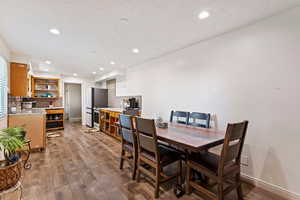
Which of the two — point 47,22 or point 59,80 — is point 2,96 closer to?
point 47,22

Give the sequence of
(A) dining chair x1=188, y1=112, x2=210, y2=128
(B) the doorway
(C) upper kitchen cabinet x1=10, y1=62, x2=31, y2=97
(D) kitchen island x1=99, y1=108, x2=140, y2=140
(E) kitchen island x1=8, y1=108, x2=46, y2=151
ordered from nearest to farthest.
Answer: (A) dining chair x1=188, y1=112, x2=210, y2=128 < (E) kitchen island x1=8, y1=108, x2=46, y2=151 < (C) upper kitchen cabinet x1=10, y1=62, x2=31, y2=97 < (D) kitchen island x1=99, y1=108, x2=140, y2=140 < (B) the doorway

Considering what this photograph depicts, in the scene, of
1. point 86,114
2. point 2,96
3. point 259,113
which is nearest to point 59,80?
point 86,114

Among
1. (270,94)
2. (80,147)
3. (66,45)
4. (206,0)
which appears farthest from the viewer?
(80,147)

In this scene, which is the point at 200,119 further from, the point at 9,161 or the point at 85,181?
the point at 9,161

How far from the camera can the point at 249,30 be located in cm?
215

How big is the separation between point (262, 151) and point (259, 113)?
21.0 inches

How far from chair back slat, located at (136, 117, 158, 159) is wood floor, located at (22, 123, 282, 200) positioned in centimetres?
60

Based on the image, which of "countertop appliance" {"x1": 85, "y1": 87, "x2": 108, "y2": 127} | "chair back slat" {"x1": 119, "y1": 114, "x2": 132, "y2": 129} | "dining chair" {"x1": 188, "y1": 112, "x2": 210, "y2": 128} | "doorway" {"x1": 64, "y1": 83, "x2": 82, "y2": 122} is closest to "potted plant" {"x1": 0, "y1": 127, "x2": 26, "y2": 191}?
"chair back slat" {"x1": 119, "y1": 114, "x2": 132, "y2": 129}

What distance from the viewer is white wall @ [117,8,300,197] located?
180cm

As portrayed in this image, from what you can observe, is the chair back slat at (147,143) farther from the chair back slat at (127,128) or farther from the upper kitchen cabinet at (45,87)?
the upper kitchen cabinet at (45,87)

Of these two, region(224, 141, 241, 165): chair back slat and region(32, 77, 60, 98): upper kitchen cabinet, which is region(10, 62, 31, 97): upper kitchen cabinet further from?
region(224, 141, 241, 165): chair back slat

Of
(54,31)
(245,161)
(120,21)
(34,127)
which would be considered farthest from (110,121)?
(245,161)

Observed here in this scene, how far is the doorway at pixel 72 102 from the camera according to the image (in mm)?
8336

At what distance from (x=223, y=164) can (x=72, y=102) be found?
8883 mm
